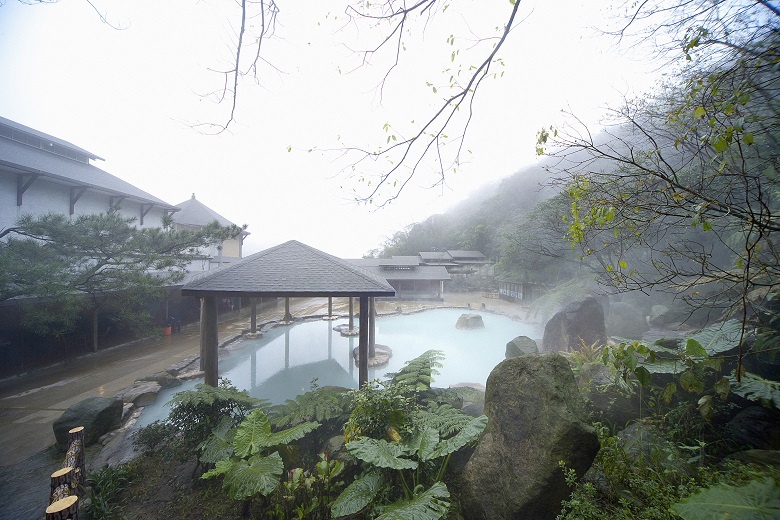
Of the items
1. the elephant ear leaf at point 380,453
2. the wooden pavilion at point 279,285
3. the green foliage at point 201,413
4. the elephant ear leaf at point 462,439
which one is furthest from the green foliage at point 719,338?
the green foliage at point 201,413

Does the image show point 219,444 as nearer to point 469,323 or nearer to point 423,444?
point 423,444

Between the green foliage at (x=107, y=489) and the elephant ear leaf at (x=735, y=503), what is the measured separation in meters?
4.25

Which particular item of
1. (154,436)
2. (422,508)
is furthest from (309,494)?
A: (154,436)

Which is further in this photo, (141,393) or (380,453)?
(141,393)

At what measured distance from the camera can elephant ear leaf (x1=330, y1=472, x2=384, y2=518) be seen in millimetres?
1962

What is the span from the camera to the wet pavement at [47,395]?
131 inches

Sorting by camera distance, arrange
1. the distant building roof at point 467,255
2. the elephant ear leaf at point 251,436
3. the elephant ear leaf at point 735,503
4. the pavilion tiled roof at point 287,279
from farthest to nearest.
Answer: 1. the distant building roof at point 467,255
2. the pavilion tiled roof at point 287,279
3. the elephant ear leaf at point 251,436
4. the elephant ear leaf at point 735,503

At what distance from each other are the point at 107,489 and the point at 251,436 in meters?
1.79

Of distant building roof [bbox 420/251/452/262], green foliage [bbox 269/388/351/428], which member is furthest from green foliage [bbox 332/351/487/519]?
distant building roof [bbox 420/251/452/262]

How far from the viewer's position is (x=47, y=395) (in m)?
5.75

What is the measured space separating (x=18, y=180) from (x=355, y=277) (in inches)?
190

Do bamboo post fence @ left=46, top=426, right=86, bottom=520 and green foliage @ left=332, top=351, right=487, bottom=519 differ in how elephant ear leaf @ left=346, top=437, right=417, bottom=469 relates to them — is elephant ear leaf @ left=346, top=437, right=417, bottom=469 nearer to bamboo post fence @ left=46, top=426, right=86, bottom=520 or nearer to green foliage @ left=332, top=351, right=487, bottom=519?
green foliage @ left=332, top=351, right=487, bottom=519

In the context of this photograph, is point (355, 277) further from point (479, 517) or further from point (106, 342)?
point (106, 342)

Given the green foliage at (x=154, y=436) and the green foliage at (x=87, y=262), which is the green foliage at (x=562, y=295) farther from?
the green foliage at (x=154, y=436)
